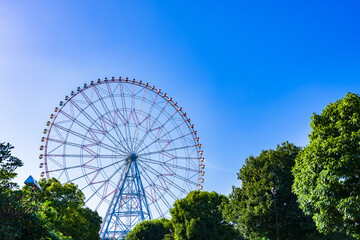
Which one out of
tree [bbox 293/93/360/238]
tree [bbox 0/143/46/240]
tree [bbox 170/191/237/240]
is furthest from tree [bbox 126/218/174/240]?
tree [bbox 0/143/46/240]

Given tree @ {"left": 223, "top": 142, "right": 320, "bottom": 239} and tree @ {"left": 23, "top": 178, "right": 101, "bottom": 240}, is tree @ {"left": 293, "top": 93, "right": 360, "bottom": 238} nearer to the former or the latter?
tree @ {"left": 223, "top": 142, "right": 320, "bottom": 239}

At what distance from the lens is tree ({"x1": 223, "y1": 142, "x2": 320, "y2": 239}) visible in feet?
80.1

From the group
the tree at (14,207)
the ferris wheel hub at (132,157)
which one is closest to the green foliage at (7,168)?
the tree at (14,207)

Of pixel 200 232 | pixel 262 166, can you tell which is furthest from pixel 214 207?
pixel 262 166

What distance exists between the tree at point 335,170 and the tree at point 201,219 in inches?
601

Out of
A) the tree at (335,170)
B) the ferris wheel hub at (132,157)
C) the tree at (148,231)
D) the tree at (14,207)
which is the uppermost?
the ferris wheel hub at (132,157)

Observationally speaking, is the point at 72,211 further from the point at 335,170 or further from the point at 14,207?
the point at 335,170

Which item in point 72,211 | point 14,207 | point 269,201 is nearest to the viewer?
point 14,207

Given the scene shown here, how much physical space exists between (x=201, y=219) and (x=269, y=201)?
978 cm

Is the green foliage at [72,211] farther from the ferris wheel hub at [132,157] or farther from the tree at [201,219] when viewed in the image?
the tree at [201,219]

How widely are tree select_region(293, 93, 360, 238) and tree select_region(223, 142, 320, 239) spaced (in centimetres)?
779

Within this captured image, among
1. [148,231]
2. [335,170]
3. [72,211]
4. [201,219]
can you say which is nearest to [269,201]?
[201,219]

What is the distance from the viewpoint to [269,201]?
24.5 meters

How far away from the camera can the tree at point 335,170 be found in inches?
583
